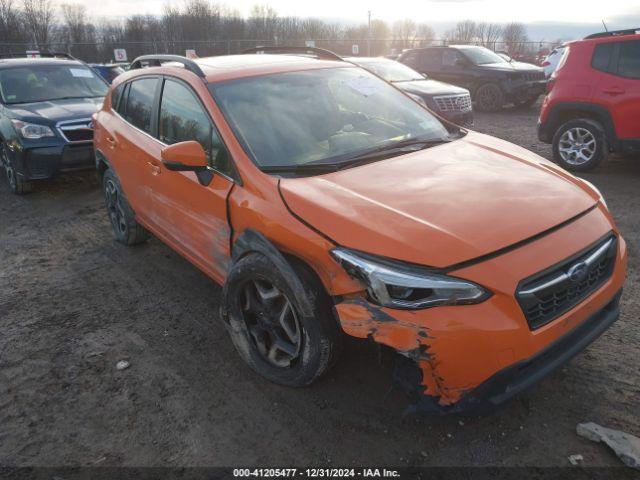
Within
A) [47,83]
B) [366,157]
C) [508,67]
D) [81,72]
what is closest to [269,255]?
[366,157]

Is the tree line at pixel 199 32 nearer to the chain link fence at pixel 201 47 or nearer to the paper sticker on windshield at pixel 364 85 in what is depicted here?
the chain link fence at pixel 201 47

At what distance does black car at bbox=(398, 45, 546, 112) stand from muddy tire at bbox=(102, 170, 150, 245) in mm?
10311

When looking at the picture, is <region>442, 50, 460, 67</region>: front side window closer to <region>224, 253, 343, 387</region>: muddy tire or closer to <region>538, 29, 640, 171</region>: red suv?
<region>538, 29, 640, 171</region>: red suv

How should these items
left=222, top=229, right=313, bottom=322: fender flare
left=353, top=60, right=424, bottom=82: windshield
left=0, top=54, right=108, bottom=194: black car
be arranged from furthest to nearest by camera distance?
left=353, top=60, right=424, bottom=82: windshield, left=0, top=54, right=108, bottom=194: black car, left=222, top=229, right=313, bottom=322: fender flare

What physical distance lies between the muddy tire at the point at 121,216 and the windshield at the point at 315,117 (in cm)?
200

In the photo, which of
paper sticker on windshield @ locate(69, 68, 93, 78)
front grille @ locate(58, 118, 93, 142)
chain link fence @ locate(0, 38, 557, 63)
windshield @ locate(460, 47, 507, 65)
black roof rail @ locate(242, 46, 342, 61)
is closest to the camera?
black roof rail @ locate(242, 46, 342, 61)

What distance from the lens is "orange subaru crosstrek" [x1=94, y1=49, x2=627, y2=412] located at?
6.85 feet

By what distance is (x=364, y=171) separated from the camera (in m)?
2.79

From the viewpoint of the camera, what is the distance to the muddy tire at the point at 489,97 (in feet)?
40.6

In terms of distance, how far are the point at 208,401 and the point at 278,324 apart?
601mm

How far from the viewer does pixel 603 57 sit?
6.39 m

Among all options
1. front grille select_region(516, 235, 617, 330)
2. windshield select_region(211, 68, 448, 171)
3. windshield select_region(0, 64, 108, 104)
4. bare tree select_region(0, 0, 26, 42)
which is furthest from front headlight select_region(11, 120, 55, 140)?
bare tree select_region(0, 0, 26, 42)

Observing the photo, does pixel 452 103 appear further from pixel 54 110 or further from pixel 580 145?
pixel 54 110

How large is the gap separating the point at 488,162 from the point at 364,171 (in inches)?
31.2
